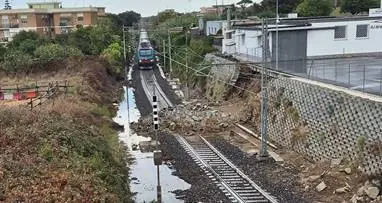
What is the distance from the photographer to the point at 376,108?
18.4 meters

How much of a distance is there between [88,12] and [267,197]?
91.0 m

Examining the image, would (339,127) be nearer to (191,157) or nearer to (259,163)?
(259,163)

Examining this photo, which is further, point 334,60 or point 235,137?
point 334,60

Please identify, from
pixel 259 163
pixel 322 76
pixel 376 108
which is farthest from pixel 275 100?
pixel 376 108

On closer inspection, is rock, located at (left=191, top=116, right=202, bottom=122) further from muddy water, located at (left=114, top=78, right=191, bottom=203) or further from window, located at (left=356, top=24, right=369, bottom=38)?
window, located at (left=356, top=24, right=369, bottom=38)

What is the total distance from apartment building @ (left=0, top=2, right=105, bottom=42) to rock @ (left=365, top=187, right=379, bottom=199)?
79669 mm

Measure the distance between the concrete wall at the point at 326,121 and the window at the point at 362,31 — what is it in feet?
46.0

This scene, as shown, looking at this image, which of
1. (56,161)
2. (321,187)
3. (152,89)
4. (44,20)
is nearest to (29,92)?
(152,89)

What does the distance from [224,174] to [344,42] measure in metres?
22.0

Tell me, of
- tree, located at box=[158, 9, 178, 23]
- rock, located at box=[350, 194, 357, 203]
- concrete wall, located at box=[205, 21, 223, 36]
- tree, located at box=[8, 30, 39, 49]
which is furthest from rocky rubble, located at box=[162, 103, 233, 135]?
tree, located at box=[158, 9, 178, 23]

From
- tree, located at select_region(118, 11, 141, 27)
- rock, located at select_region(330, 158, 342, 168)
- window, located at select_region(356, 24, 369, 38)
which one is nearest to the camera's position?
rock, located at select_region(330, 158, 342, 168)

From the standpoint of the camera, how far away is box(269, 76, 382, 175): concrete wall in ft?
60.7

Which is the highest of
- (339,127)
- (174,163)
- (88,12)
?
(88,12)

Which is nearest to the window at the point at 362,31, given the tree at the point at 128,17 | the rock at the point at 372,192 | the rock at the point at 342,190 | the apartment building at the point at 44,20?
the rock at the point at 342,190
